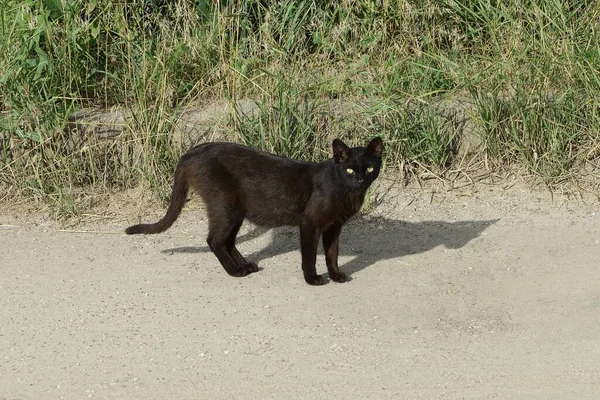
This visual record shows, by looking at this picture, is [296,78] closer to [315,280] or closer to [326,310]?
[315,280]

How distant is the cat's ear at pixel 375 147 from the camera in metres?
6.25

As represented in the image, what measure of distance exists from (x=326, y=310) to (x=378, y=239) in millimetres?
1235

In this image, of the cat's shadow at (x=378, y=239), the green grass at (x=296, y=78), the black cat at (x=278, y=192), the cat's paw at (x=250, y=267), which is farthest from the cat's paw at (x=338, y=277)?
the green grass at (x=296, y=78)

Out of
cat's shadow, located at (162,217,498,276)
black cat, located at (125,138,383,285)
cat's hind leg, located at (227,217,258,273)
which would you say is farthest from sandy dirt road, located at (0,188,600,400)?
black cat, located at (125,138,383,285)

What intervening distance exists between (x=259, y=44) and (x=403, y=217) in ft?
5.86

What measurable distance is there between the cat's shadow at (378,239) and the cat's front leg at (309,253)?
379 millimetres

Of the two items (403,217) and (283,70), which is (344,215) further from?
(283,70)

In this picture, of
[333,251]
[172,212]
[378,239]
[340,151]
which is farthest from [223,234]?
[378,239]

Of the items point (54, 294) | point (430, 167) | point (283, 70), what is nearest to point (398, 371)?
point (54, 294)

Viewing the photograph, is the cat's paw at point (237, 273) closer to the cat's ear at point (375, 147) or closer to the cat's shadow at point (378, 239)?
the cat's shadow at point (378, 239)

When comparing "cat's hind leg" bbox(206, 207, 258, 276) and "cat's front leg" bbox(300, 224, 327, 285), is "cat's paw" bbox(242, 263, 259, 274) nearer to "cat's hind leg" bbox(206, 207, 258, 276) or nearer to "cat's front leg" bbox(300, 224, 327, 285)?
"cat's hind leg" bbox(206, 207, 258, 276)

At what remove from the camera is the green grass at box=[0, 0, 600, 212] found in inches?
292

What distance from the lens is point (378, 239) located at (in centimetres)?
698

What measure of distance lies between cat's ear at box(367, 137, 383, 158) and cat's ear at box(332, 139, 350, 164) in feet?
0.45
